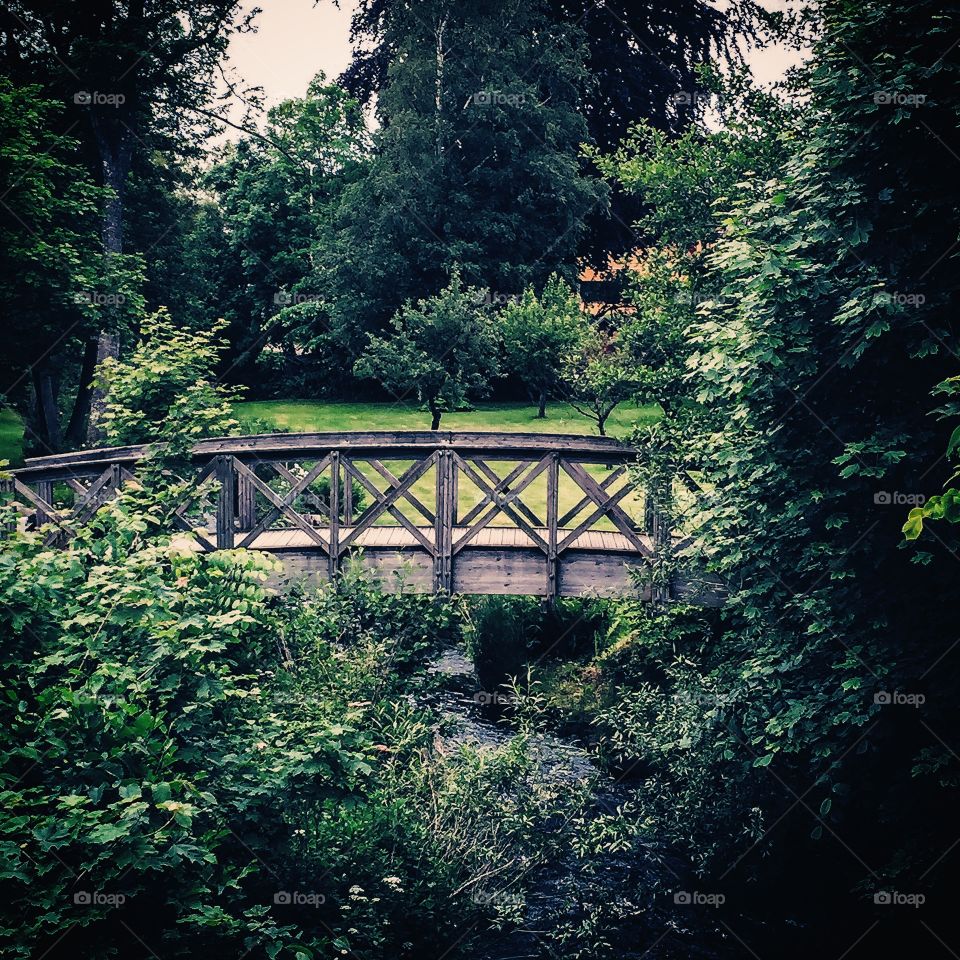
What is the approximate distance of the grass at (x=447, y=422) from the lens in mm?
19578

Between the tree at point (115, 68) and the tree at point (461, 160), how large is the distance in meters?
4.78

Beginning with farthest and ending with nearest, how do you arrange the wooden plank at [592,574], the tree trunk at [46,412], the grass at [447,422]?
the tree trunk at [46,412] → the grass at [447,422] → the wooden plank at [592,574]

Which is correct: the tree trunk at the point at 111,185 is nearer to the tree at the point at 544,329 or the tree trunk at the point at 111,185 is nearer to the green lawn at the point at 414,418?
the green lawn at the point at 414,418

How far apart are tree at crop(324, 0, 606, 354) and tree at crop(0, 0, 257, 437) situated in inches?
188

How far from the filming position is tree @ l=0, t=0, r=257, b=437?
73.0 ft

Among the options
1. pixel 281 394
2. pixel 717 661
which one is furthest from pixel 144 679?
pixel 281 394

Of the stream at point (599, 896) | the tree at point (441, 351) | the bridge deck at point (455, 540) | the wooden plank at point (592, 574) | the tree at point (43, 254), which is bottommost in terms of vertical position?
the stream at point (599, 896)

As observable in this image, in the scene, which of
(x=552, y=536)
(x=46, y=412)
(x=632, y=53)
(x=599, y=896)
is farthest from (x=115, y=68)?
(x=599, y=896)

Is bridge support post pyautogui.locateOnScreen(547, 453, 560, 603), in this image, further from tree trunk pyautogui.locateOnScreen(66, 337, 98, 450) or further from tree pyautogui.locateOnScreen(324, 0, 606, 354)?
tree trunk pyautogui.locateOnScreen(66, 337, 98, 450)

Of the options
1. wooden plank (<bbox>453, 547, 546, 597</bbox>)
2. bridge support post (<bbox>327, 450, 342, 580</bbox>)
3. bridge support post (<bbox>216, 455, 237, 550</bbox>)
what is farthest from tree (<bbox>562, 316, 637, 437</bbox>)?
bridge support post (<bbox>216, 455, 237, 550</bbox>)

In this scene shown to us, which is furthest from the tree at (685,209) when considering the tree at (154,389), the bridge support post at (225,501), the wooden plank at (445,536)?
the tree at (154,389)

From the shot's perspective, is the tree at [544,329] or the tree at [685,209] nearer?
the tree at [685,209]

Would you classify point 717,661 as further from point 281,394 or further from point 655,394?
point 281,394

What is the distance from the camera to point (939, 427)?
340 inches
